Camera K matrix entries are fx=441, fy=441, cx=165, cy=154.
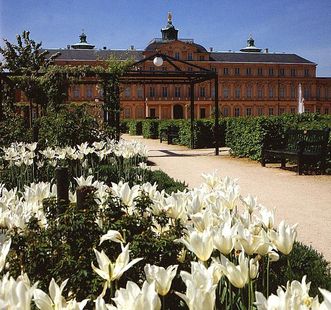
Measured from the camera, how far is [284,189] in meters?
8.09

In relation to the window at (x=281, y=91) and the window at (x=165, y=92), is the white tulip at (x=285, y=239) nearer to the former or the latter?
the window at (x=165, y=92)

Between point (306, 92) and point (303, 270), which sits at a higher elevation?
point (306, 92)

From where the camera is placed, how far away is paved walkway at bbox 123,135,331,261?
5145 millimetres

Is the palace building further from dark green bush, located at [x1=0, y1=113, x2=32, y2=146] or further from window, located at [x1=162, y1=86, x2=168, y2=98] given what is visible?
dark green bush, located at [x1=0, y1=113, x2=32, y2=146]

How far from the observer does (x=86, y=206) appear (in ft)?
8.59

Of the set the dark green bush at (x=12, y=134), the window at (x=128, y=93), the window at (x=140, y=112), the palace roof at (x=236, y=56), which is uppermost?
the palace roof at (x=236, y=56)

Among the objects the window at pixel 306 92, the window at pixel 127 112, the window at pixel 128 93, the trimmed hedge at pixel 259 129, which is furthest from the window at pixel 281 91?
the trimmed hedge at pixel 259 129

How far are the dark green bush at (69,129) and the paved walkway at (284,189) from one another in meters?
2.20

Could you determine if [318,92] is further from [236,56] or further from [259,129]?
[259,129]

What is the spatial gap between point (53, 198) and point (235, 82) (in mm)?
64707

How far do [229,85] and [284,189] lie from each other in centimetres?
5877

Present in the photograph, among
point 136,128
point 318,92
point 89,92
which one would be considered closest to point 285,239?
point 136,128

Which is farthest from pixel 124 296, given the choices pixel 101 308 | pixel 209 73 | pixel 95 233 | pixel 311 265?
pixel 209 73

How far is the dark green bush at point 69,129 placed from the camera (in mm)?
9531
